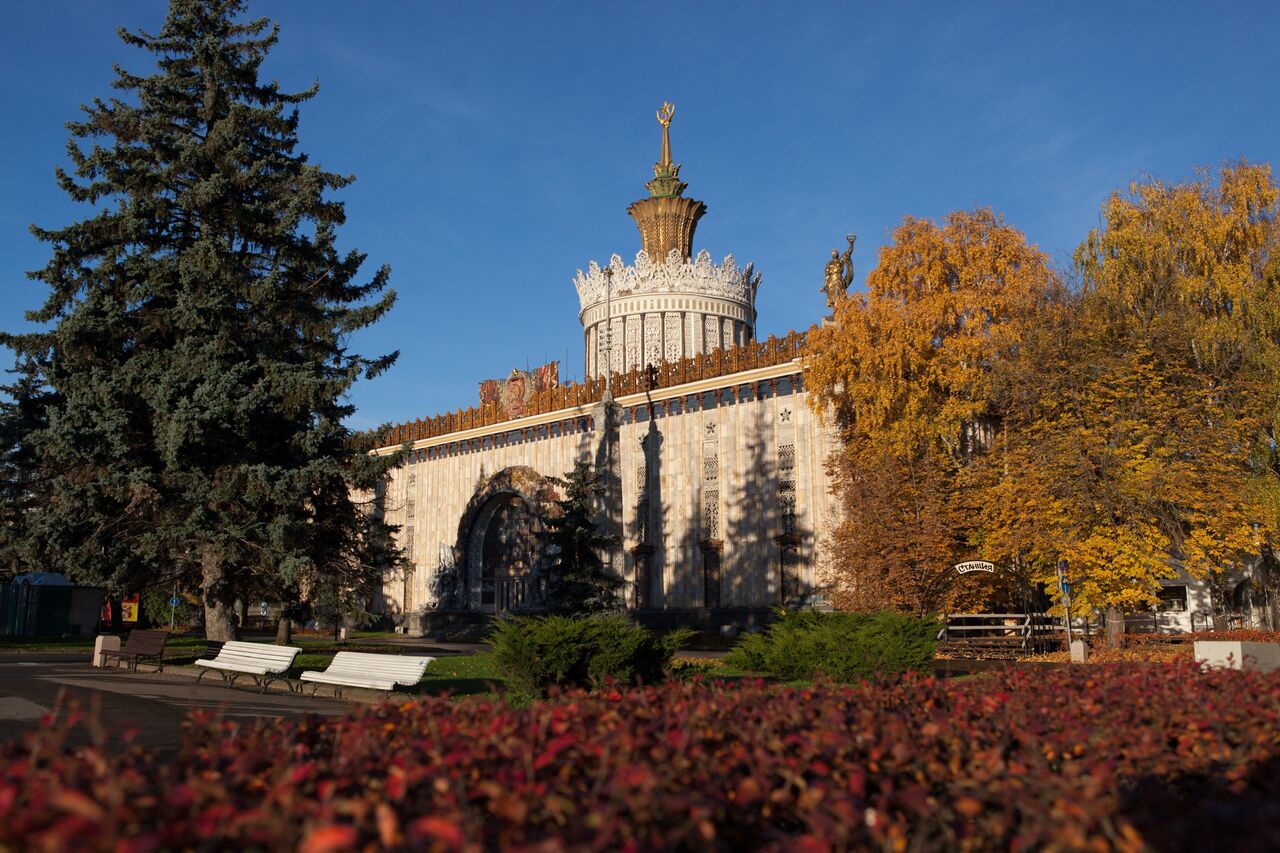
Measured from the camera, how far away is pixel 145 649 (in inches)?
846

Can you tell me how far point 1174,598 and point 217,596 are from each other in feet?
95.3

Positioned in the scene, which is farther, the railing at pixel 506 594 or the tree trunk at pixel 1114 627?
the railing at pixel 506 594

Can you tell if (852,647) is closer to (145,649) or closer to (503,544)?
(145,649)

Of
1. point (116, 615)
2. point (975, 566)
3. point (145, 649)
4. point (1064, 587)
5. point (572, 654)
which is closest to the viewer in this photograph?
point (572, 654)

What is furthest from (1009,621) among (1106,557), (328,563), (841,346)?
(328,563)

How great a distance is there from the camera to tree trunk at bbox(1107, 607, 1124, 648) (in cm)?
2711

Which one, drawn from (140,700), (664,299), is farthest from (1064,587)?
(664,299)

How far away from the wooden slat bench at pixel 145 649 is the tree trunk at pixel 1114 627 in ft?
74.5

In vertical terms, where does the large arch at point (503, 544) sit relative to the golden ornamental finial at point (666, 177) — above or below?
below

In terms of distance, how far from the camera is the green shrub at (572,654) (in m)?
15.5

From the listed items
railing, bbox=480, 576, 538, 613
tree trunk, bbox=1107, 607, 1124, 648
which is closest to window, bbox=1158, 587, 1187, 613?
tree trunk, bbox=1107, 607, 1124, 648

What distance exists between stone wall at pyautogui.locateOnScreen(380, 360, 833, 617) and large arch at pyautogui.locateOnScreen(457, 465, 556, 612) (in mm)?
172

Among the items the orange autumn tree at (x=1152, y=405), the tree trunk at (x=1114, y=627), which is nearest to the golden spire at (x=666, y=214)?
the orange autumn tree at (x=1152, y=405)

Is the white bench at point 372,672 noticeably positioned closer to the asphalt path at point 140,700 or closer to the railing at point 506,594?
the asphalt path at point 140,700
